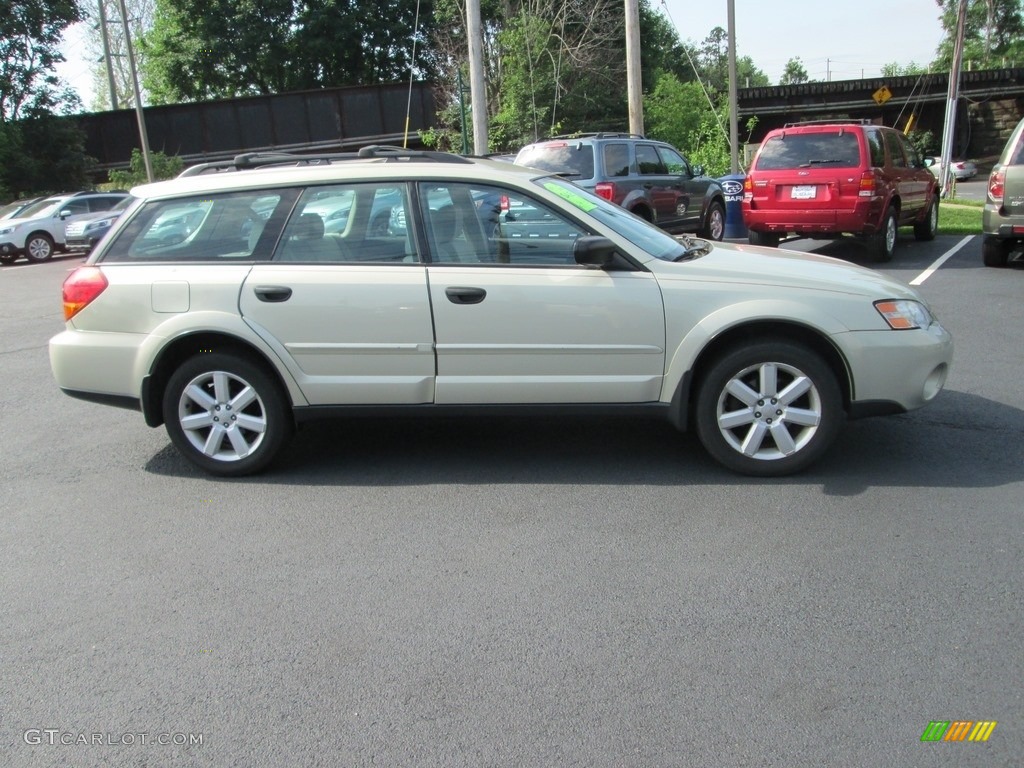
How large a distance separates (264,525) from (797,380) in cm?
282

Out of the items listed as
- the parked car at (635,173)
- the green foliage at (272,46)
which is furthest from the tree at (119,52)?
the parked car at (635,173)

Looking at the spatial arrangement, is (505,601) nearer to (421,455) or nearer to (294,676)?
(294,676)

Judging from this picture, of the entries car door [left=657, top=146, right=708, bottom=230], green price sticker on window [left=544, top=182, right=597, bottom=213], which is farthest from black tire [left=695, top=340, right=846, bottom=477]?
car door [left=657, top=146, right=708, bottom=230]

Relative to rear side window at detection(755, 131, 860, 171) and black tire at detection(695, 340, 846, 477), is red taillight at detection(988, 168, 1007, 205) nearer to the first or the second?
rear side window at detection(755, 131, 860, 171)

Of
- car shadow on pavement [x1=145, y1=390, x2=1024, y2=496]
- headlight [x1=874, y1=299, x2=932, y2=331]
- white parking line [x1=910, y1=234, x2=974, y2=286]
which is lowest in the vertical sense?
white parking line [x1=910, y1=234, x2=974, y2=286]

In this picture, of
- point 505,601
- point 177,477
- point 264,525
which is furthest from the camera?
point 177,477

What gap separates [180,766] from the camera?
2916mm

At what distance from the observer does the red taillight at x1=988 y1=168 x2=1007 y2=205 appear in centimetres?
1108

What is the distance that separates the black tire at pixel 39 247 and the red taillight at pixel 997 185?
67.9ft

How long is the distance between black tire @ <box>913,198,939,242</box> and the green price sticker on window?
445 inches

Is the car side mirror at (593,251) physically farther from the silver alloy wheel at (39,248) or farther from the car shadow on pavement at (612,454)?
the silver alloy wheel at (39,248)

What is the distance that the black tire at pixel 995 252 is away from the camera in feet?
39.7

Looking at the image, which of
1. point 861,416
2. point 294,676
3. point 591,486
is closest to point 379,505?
point 591,486

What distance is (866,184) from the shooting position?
12.5 m
